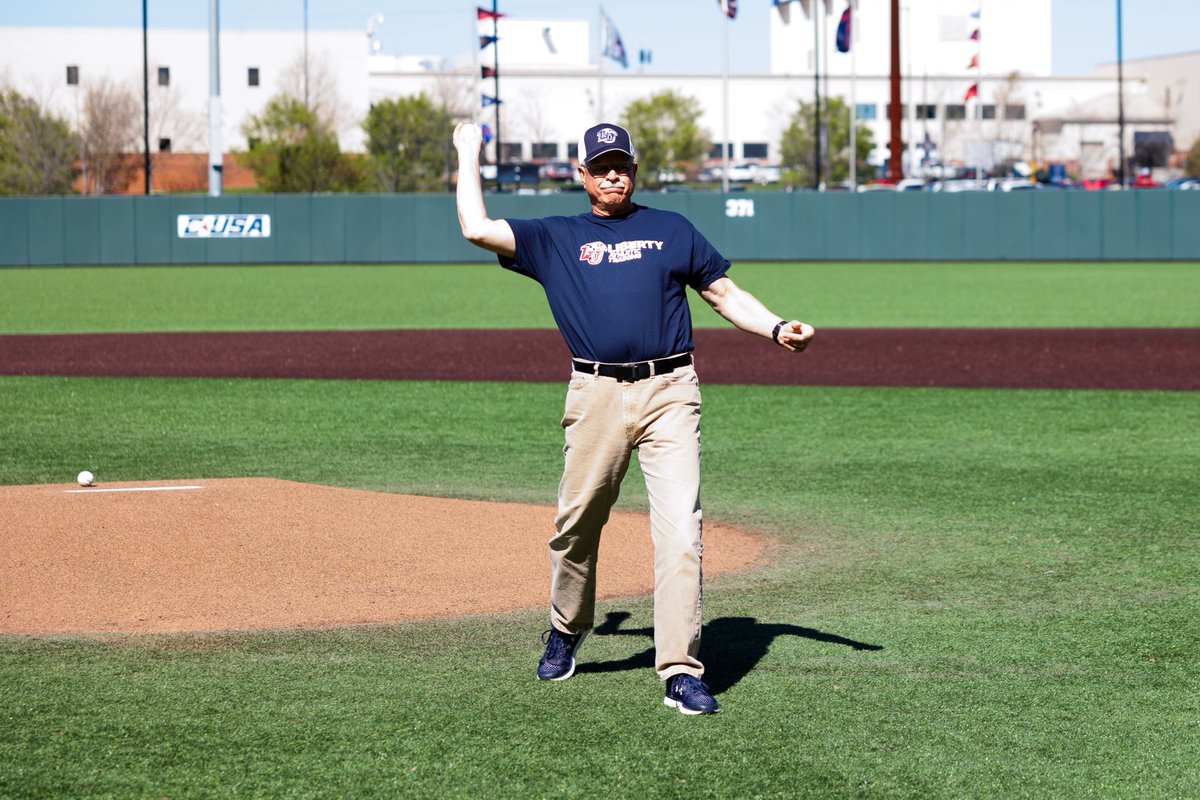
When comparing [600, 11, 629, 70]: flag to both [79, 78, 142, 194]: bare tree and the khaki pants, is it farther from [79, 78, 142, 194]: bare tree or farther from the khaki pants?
the khaki pants

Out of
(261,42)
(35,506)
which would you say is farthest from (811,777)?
(261,42)

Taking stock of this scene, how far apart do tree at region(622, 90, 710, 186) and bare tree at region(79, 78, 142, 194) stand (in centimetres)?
2884

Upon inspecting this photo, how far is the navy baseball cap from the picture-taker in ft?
16.4

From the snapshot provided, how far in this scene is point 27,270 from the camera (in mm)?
37250

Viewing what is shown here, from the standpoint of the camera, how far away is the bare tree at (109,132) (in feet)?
220

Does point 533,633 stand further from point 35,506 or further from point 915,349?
point 915,349

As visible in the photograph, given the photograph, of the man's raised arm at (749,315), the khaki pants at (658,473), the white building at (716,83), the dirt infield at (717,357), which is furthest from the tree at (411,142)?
the khaki pants at (658,473)

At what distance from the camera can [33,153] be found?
61.8 metres

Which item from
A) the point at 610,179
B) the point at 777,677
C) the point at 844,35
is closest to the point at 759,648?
the point at 777,677

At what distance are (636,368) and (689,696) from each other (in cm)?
113

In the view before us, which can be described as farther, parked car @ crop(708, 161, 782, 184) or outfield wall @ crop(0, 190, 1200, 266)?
parked car @ crop(708, 161, 782, 184)

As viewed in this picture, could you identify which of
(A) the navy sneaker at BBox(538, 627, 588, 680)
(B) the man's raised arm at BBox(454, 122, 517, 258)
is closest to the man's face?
(B) the man's raised arm at BBox(454, 122, 517, 258)

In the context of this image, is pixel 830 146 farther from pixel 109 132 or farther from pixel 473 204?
pixel 473 204

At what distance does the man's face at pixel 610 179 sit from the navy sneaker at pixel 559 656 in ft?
5.09
